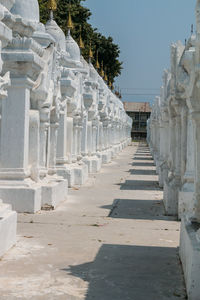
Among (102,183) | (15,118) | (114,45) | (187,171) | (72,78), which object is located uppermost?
(114,45)

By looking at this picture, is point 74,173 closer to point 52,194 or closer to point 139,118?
point 52,194

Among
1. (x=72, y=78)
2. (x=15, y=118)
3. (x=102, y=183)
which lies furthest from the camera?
(x=102, y=183)

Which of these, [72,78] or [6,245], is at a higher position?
[72,78]

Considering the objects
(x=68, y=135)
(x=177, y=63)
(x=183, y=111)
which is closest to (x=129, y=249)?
(x=183, y=111)

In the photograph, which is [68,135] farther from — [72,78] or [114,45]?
[114,45]

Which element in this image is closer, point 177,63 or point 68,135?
point 177,63

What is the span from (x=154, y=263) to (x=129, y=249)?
2.31ft

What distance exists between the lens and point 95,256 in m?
5.96

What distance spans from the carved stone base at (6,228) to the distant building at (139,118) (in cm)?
8418

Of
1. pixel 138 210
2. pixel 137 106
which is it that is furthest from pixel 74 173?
pixel 137 106

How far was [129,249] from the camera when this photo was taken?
6367 mm

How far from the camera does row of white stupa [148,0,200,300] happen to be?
4.73 meters

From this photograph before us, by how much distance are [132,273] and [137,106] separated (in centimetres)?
8915

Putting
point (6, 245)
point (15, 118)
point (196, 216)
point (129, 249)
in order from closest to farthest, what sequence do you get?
1. point (196, 216)
2. point (6, 245)
3. point (129, 249)
4. point (15, 118)
